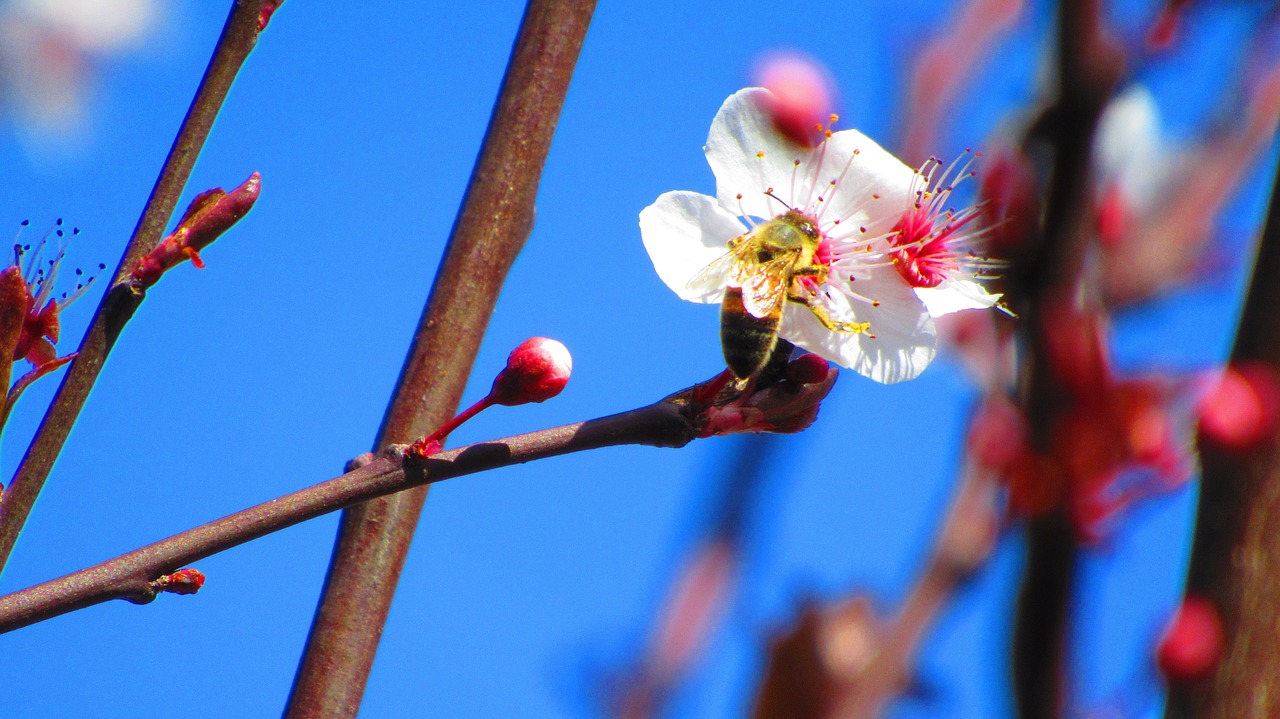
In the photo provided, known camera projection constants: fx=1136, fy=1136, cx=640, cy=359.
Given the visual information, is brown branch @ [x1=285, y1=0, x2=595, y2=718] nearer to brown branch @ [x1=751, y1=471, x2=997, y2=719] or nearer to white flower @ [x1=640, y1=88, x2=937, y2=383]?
white flower @ [x1=640, y1=88, x2=937, y2=383]

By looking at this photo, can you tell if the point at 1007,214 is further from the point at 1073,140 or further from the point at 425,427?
the point at 425,427

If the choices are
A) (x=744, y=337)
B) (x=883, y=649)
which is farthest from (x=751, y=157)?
(x=883, y=649)

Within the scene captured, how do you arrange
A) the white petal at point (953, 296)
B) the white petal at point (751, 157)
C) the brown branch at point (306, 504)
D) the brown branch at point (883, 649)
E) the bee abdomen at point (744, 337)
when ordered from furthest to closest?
the white petal at point (751, 157)
the white petal at point (953, 296)
the bee abdomen at point (744, 337)
the brown branch at point (306, 504)
the brown branch at point (883, 649)

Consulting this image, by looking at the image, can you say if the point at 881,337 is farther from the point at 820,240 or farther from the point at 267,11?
the point at 267,11

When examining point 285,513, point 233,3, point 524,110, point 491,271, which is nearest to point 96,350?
point 285,513

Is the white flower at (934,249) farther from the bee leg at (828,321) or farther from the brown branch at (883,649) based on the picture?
the brown branch at (883,649)

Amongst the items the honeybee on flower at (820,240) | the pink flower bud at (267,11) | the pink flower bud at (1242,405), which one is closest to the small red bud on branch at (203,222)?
the pink flower bud at (267,11)
